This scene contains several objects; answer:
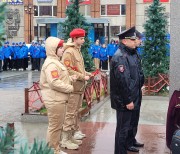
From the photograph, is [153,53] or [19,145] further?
[153,53]

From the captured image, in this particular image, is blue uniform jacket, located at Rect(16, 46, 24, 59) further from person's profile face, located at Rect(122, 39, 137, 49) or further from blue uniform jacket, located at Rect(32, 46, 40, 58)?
person's profile face, located at Rect(122, 39, 137, 49)

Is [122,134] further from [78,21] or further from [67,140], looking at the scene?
[78,21]

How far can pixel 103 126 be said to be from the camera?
8594 mm

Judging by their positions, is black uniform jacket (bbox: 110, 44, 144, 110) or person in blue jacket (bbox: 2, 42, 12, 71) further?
person in blue jacket (bbox: 2, 42, 12, 71)

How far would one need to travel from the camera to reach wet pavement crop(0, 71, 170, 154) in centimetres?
680

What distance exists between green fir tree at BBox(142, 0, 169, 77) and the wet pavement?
2.02m

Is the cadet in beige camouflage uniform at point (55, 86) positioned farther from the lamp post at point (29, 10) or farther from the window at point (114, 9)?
the window at point (114, 9)

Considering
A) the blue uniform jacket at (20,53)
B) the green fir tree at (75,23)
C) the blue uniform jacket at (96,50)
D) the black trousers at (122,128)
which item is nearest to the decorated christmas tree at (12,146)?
the black trousers at (122,128)

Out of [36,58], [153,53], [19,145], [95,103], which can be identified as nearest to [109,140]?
[95,103]

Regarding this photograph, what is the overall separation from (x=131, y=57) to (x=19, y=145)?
3900 millimetres

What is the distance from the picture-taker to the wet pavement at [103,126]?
680cm

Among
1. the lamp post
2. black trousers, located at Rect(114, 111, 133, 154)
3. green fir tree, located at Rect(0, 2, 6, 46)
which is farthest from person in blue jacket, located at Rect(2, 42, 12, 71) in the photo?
green fir tree, located at Rect(0, 2, 6, 46)

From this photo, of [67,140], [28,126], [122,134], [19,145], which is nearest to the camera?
[19,145]

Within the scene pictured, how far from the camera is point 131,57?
572 centimetres
